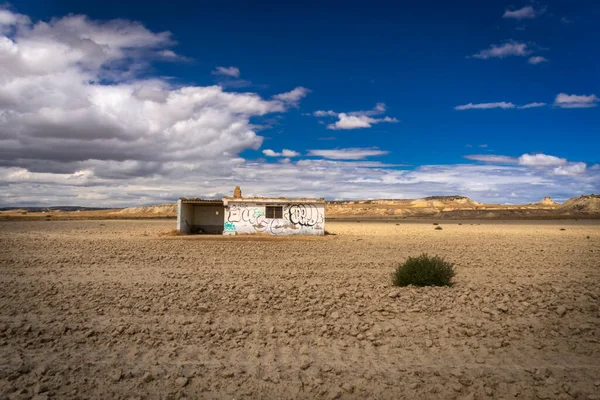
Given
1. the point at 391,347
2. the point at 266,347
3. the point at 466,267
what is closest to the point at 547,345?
the point at 391,347

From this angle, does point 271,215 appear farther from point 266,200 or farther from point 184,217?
point 184,217

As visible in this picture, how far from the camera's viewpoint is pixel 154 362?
621 centimetres

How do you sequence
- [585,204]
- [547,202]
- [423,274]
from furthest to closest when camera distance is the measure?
[547,202]
[585,204]
[423,274]

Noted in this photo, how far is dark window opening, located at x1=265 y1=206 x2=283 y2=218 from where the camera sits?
3045 centimetres

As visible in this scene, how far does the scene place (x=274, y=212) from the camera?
3052 centimetres

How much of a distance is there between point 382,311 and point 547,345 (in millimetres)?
2779

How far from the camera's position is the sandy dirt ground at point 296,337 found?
5477 millimetres

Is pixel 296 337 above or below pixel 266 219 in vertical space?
below

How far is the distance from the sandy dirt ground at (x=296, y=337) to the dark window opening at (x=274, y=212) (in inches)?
684

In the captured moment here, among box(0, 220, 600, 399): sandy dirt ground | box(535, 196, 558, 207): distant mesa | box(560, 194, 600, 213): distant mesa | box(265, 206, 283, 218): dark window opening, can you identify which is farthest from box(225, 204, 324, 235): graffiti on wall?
box(535, 196, 558, 207): distant mesa

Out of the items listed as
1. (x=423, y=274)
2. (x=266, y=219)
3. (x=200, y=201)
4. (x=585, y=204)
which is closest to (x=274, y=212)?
(x=266, y=219)

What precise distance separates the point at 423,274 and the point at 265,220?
65.0ft

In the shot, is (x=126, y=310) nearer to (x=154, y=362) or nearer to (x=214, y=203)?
(x=154, y=362)

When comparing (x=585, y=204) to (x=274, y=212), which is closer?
(x=274, y=212)
